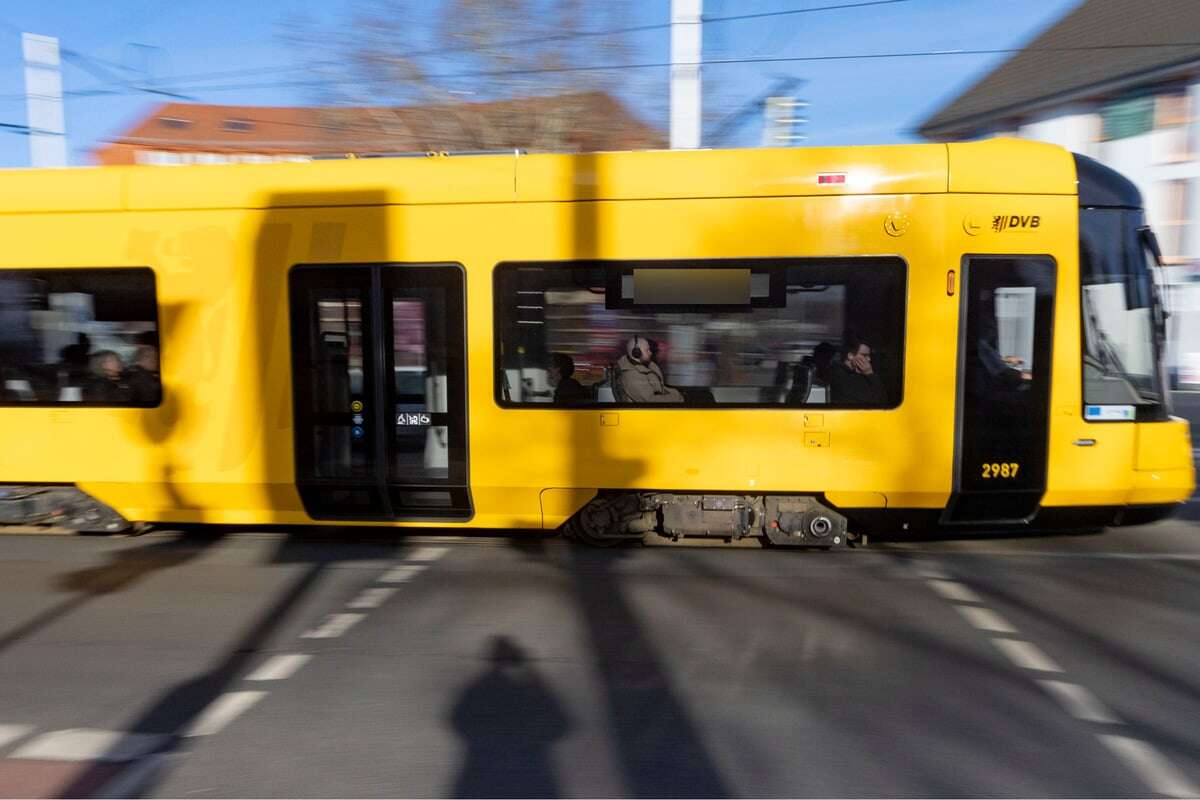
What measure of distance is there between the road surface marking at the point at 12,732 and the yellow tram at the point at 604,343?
2.77 meters

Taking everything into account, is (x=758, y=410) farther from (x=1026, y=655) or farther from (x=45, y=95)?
(x=45, y=95)

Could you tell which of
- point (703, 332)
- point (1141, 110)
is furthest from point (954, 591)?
point (1141, 110)

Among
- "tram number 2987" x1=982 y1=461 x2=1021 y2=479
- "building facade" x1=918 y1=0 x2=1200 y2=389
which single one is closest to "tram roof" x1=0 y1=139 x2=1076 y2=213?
"tram number 2987" x1=982 y1=461 x2=1021 y2=479

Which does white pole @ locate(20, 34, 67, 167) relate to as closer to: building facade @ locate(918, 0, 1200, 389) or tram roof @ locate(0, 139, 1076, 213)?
tram roof @ locate(0, 139, 1076, 213)

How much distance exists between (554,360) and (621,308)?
63 centimetres

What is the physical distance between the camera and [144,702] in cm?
395

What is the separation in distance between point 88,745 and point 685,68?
9.28m

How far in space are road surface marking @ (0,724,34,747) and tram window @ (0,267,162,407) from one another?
320 cm

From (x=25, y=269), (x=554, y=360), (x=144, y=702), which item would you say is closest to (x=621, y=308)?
(x=554, y=360)

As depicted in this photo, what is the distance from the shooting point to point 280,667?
435 cm

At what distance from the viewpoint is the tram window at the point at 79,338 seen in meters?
6.40

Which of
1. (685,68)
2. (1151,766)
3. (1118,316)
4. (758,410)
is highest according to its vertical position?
(685,68)

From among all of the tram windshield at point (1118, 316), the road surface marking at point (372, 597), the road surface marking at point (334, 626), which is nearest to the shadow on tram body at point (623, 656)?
the road surface marking at point (372, 597)

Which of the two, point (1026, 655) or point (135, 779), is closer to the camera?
point (135, 779)
